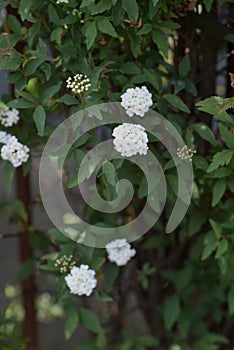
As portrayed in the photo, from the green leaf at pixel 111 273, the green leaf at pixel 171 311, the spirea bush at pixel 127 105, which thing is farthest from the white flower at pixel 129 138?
the green leaf at pixel 171 311

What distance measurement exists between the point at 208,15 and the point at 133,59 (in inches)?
9.4

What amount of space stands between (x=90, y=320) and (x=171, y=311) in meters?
0.32

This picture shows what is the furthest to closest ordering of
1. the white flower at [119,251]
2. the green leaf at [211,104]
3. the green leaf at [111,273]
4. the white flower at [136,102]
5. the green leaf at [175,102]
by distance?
the green leaf at [111,273] → the white flower at [119,251] → the green leaf at [175,102] → the white flower at [136,102] → the green leaf at [211,104]

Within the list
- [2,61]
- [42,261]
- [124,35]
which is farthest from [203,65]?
[42,261]

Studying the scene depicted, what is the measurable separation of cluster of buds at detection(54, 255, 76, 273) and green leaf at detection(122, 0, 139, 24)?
2.03 ft

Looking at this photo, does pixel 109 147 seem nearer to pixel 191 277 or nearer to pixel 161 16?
pixel 161 16

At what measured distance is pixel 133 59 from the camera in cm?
167

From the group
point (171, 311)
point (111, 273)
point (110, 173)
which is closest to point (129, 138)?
point (110, 173)

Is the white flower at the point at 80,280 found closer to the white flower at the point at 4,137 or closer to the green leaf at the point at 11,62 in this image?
the white flower at the point at 4,137

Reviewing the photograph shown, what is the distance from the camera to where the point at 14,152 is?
1.54 meters

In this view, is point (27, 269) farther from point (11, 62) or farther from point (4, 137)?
point (11, 62)

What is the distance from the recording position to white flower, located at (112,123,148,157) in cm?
134

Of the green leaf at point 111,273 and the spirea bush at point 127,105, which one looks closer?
the spirea bush at point 127,105

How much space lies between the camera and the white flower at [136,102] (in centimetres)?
140
